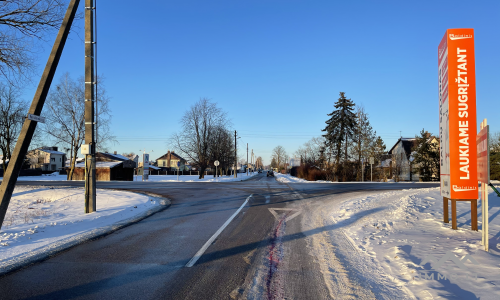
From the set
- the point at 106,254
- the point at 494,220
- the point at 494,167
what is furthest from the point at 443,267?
the point at 494,167

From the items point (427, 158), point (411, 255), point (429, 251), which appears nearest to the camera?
point (411, 255)

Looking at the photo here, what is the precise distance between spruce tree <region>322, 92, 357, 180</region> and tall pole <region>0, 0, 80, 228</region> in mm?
39889

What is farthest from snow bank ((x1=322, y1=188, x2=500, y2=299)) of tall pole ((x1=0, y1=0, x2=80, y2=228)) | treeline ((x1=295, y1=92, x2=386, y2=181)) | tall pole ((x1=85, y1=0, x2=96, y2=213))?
treeline ((x1=295, y1=92, x2=386, y2=181))

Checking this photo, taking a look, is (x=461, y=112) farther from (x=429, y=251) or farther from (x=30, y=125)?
(x=30, y=125)

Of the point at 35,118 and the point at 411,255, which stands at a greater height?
the point at 35,118

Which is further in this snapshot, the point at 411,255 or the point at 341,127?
the point at 341,127

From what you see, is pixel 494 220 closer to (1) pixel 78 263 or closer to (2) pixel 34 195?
(1) pixel 78 263

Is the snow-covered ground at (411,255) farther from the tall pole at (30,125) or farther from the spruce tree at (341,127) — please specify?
the spruce tree at (341,127)

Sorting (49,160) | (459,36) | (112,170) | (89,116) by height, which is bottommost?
(112,170)

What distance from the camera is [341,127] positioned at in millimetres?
44812

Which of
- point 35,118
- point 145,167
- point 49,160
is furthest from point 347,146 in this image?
point 49,160

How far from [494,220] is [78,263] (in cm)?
939

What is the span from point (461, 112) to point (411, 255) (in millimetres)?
2986

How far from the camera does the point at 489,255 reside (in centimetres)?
514
